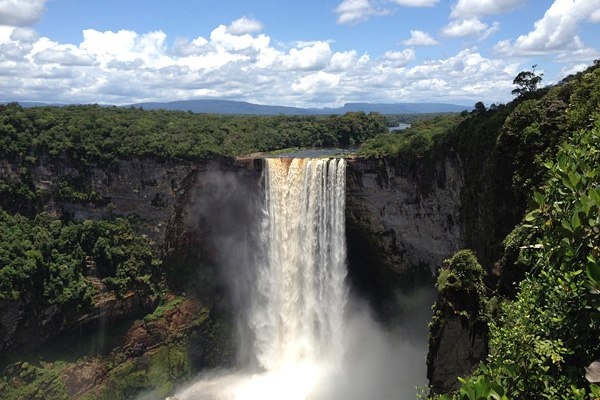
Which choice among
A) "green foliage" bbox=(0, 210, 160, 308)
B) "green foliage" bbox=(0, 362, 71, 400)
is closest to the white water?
"green foliage" bbox=(0, 362, 71, 400)

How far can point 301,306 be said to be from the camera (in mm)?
33562

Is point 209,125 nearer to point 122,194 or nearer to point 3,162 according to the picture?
point 122,194

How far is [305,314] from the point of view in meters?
33.4

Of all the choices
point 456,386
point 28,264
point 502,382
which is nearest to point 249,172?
point 28,264

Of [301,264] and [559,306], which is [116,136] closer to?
[301,264]

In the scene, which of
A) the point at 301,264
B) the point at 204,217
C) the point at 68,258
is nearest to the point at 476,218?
the point at 301,264

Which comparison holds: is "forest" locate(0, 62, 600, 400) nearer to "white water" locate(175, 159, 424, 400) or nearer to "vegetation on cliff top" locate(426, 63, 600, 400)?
"vegetation on cliff top" locate(426, 63, 600, 400)

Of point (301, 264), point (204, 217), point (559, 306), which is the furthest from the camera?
point (204, 217)

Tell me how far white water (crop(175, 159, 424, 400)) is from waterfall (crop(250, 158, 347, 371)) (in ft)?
0.20

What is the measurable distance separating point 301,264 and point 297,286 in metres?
1.58

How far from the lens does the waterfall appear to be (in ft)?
103

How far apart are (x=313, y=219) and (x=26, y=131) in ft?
69.2

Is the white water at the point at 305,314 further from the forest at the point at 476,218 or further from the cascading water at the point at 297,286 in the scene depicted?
the forest at the point at 476,218

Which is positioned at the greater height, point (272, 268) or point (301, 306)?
point (272, 268)
